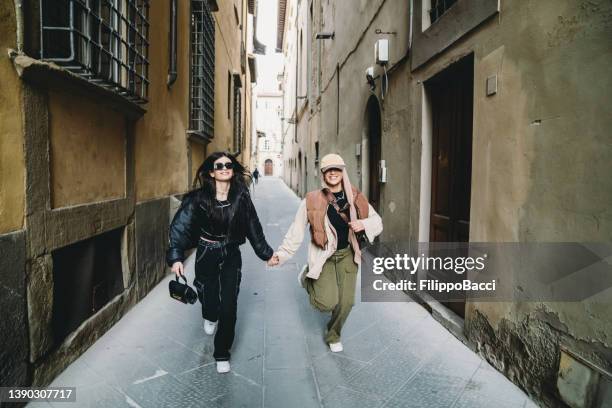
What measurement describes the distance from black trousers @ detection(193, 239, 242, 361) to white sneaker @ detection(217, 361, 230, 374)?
0.09ft

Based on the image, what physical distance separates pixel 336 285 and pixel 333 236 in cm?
42

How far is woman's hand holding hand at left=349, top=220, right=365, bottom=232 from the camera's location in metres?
3.24

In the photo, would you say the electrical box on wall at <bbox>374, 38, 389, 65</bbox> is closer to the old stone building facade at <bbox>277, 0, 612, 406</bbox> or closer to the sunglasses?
the old stone building facade at <bbox>277, 0, 612, 406</bbox>

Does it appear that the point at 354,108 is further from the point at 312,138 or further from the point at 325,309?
the point at 312,138

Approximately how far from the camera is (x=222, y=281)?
3096mm

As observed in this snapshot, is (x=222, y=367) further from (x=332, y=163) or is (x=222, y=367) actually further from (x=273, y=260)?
(x=332, y=163)

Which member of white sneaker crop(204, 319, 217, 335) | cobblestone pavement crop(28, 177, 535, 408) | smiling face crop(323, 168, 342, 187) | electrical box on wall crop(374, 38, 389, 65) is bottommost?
cobblestone pavement crop(28, 177, 535, 408)

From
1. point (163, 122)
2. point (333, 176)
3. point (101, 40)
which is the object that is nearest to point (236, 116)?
point (163, 122)

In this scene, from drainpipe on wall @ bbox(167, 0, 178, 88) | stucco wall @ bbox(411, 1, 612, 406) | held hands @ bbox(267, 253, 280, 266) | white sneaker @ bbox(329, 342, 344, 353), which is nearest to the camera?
stucco wall @ bbox(411, 1, 612, 406)

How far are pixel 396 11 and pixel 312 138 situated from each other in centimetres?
1032

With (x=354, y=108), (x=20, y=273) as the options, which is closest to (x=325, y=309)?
(x=20, y=273)

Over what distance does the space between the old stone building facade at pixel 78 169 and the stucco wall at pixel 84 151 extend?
1 cm

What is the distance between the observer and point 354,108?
8.39 metres

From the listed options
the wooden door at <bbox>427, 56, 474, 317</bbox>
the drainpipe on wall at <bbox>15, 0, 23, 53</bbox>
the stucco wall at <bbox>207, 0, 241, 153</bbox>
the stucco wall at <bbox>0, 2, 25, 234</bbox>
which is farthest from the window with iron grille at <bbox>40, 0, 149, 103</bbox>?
the stucco wall at <bbox>207, 0, 241, 153</bbox>
